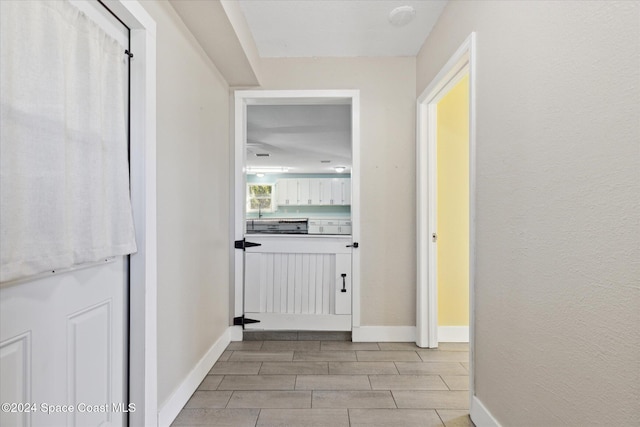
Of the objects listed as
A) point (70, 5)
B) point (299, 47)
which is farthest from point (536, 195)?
point (299, 47)

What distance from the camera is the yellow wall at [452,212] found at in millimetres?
2916

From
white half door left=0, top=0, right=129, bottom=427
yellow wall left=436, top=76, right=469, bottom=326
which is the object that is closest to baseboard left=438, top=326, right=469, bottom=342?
yellow wall left=436, top=76, right=469, bottom=326

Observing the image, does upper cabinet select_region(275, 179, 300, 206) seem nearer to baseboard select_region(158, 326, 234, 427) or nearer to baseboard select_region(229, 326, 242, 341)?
baseboard select_region(229, 326, 242, 341)

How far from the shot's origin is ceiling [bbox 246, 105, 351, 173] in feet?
13.8

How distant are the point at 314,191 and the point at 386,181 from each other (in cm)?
677

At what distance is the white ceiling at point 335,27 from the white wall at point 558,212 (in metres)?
0.76

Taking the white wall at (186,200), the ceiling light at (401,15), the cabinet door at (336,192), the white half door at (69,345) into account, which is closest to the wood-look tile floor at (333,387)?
the white wall at (186,200)

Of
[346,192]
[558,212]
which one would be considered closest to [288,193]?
[346,192]

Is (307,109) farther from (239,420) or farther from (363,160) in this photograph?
(239,420)

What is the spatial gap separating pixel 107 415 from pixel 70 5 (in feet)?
5.15

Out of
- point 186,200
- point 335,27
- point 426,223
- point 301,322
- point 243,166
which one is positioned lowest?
point 301,322

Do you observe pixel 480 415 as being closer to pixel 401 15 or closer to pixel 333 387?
pixel 333 387

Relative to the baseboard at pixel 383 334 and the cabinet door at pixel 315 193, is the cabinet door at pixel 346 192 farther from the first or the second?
the baseboard at pixel 383 334

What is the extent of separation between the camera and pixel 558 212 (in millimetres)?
1152
